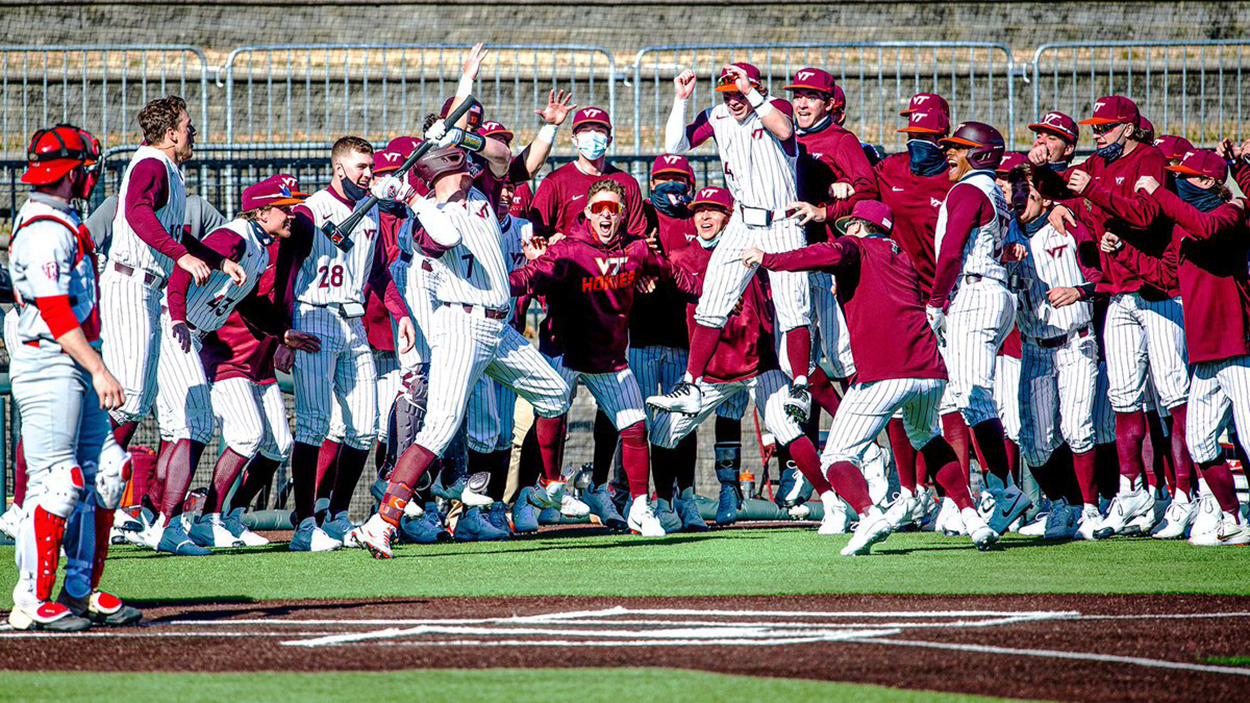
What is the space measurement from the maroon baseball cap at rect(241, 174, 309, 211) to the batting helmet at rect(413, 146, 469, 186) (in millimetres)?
1034

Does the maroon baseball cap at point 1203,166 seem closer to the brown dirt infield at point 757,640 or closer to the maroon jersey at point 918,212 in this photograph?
the maroon jersey at point 918,212

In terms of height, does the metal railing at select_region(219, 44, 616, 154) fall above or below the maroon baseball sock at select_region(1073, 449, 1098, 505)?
above

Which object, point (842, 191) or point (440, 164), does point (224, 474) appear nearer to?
point (440, 164)

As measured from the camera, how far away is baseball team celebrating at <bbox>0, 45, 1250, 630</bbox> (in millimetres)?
9195

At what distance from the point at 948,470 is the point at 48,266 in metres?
5.02

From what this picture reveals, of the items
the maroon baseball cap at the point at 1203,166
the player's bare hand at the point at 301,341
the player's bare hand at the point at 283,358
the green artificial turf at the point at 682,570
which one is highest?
the maroon baseball cap at the point at 1203,166

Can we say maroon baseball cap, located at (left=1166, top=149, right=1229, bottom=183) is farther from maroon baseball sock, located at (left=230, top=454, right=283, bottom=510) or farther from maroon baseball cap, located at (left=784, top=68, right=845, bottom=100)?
maroon baseball sock, located at (left=230, top=454, right=283, bottom=510)

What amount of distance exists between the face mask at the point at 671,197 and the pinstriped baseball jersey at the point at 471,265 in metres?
2.27

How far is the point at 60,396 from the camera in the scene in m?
6.21

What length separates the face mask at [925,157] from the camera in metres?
10.1

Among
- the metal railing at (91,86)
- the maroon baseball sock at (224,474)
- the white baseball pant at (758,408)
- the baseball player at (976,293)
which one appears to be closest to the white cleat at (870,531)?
the baseball player at (976,293)

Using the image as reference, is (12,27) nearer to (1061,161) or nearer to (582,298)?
(582,298)

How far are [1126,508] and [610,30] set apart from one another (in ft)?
34.0

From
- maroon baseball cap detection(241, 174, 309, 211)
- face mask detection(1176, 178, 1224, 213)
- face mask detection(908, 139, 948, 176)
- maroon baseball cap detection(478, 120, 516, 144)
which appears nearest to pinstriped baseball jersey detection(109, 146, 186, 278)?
maroon baseball cap detection(241, 174, 309, 211)
